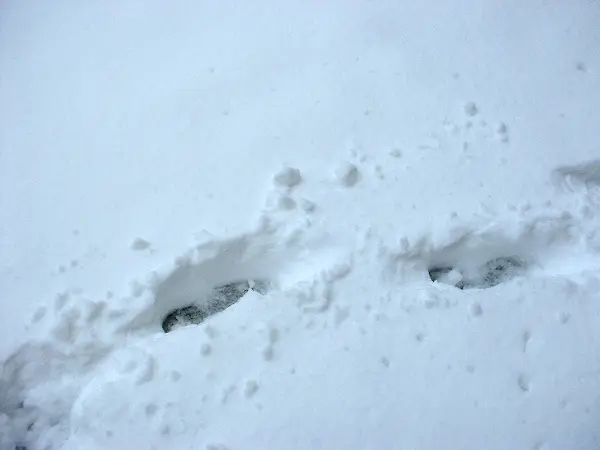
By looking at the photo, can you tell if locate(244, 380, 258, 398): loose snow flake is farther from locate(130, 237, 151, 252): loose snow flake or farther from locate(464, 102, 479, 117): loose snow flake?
locate(464, 102, 479, 117): loose snow flake

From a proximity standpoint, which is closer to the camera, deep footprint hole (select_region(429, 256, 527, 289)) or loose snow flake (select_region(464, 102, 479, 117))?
deep footprint hole (select_region(429, 256, 527, 289))

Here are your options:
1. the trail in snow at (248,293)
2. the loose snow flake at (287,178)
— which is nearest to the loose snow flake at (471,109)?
the trail in snow at (248,293)

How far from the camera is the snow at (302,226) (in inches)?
46.6

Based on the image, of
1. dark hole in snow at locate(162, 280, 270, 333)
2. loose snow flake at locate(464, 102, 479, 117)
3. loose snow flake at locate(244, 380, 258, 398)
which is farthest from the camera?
loose snow flake at locate(464, 102, 479, 117)

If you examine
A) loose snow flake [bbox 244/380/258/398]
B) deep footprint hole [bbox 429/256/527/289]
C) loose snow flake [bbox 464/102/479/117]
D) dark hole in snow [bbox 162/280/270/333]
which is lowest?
deep footprint hole [bbox 429/256/527/289]

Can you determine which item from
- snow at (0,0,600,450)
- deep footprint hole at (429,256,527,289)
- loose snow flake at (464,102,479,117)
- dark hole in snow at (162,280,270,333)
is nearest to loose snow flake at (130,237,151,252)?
snow at (0,0,600,450)

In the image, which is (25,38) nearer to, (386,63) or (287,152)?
(287,152)

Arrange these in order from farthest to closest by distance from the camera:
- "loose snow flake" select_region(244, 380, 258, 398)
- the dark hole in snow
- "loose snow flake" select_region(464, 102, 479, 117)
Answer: "loose snow flake" select_region(464, 102, 479, 117) → the dark hole in snow → "loose snow flake" select_region(244, 380, 258, 398)

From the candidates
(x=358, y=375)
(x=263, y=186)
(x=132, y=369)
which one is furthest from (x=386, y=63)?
(x=132, y=369)

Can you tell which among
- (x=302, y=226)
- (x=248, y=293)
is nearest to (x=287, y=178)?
(x=302, y=226)

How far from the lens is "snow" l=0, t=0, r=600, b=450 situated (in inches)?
46.6

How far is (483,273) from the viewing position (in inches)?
55.6

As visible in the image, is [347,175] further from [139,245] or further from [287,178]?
[139,245]

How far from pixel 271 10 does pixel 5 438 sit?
5.10 ft
